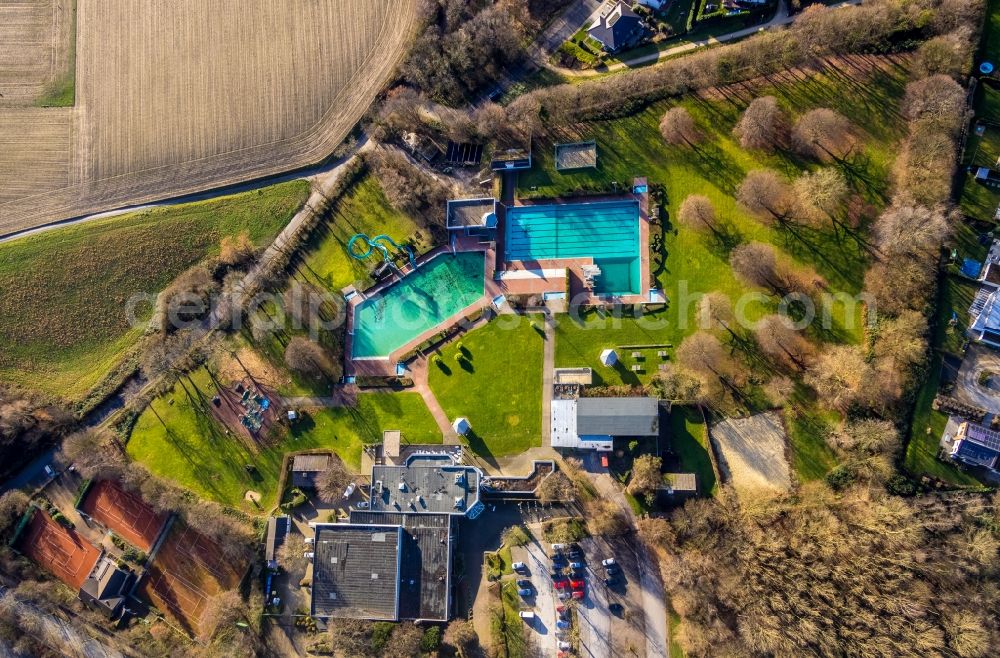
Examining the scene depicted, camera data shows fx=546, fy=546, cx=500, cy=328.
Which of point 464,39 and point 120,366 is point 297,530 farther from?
point 464,39

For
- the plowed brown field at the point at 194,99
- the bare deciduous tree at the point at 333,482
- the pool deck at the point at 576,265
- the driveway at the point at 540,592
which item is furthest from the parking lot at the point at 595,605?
the plowed brown field at the point at 194,99

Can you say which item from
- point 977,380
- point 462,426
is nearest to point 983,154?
point 977,380

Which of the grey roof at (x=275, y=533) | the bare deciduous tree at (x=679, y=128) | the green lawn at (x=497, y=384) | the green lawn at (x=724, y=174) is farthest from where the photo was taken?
the bare deciduous tree at (x=679, y=128)

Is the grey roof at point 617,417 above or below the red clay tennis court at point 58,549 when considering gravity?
above

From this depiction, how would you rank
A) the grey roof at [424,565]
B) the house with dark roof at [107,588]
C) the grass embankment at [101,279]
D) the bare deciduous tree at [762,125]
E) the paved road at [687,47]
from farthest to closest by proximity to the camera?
the grass embankment at [101,279], the paved road at [687,47], the house with dark roof at [107,588], the bare deciduous tree at [762,125], the grey roof at [424,565]

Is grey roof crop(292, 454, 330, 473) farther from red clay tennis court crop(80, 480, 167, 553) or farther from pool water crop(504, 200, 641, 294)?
pool water crop(504, 200, 641, 294)

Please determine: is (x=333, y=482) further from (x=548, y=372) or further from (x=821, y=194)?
(x=821, y=194)

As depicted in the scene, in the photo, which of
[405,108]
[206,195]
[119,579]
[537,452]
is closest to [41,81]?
[206,195]

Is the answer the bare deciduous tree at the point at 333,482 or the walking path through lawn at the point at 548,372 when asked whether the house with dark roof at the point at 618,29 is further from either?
the bare deciduous tree at the point at 333,482
